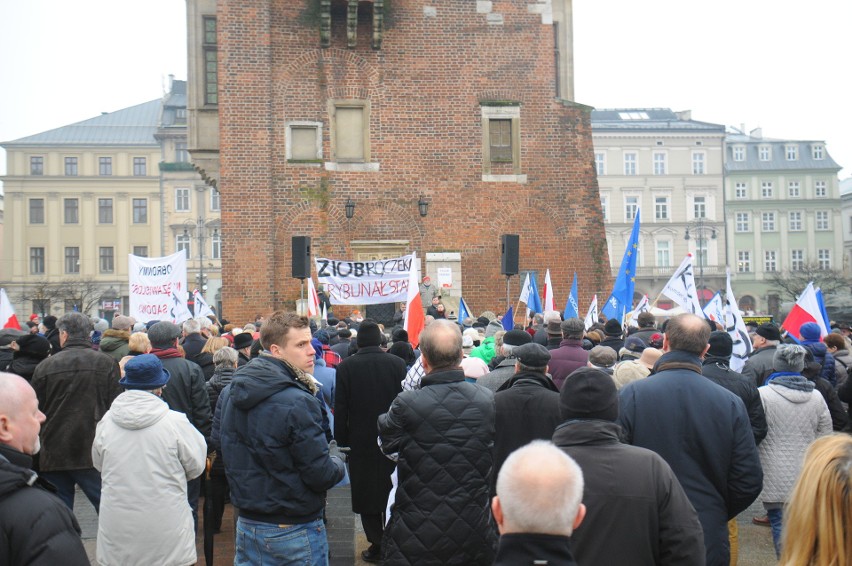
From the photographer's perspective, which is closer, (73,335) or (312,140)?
(73,335)

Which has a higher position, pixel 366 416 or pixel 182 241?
pixel 182 241

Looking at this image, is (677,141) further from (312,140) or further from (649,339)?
(649,339)

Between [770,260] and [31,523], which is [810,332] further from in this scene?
[770,260]

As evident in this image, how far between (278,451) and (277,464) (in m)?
0.08

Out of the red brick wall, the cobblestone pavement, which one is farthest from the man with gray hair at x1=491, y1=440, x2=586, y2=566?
the red brick wall

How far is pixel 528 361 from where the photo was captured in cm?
569

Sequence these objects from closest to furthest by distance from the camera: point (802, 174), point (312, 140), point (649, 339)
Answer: point (649, 339) → point (312, 140) → point (802, 174)

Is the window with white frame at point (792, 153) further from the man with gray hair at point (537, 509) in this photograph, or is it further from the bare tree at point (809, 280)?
the man with gray hair at point (537, 509)

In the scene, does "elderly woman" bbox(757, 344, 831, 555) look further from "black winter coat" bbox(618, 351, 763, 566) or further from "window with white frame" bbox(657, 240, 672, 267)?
"window with white frame" bbox(657, 240, 672, 267)

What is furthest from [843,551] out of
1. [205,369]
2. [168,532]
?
[205,369]

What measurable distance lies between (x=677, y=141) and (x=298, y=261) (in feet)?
195

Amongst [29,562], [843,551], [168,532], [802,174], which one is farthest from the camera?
[802,174]

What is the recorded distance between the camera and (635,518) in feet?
12.0

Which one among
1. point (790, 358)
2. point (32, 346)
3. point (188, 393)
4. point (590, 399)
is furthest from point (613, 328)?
point (590, 399)
